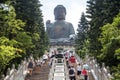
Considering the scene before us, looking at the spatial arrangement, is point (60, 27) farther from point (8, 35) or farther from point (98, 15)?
point (8, 35)

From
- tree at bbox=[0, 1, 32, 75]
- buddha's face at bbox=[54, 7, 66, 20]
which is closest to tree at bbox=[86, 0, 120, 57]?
tree at bbox=[0, 1, 32, 75]

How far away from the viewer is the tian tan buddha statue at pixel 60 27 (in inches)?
3533

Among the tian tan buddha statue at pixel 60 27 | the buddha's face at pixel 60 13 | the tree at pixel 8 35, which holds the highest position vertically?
the tree at pixel 8 35

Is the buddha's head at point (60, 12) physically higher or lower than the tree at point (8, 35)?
lower

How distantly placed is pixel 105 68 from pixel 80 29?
32.9 meters

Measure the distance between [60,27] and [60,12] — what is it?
3.67 m

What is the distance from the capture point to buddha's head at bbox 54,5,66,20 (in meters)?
91.4

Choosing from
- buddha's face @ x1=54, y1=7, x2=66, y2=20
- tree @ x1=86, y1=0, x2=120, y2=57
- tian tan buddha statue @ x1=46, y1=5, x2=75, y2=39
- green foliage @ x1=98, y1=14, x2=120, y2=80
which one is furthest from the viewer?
buddha's face @ x1=54, y1=7, x2=66, y2=20

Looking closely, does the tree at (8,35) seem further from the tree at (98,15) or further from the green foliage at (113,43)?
the tree at (98,15)

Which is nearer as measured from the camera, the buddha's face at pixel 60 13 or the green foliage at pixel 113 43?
the green foliage at pixel 113 43

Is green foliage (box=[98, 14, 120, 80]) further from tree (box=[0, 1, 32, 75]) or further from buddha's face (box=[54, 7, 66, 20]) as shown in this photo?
buddha's face (box=[54, 7, 66, 20])

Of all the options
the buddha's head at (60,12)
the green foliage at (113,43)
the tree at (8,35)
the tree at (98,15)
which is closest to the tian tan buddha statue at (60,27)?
the buddha's head at (60,12)

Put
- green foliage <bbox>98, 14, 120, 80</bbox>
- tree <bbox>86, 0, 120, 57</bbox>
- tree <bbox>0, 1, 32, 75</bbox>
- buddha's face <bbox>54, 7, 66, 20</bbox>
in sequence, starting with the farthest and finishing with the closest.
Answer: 1. buddha's face <bbox>54, 7, 66, 20</bbox>
2. tree <bbox>86, 0, 120, 57</bbox>
3. tree <bbox>0, 1, 32, 75</bbox>
4. green foliage <bbox>98, 14, 120, 80</bbox>

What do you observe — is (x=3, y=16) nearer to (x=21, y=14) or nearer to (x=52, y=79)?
(x=52, y=79)
